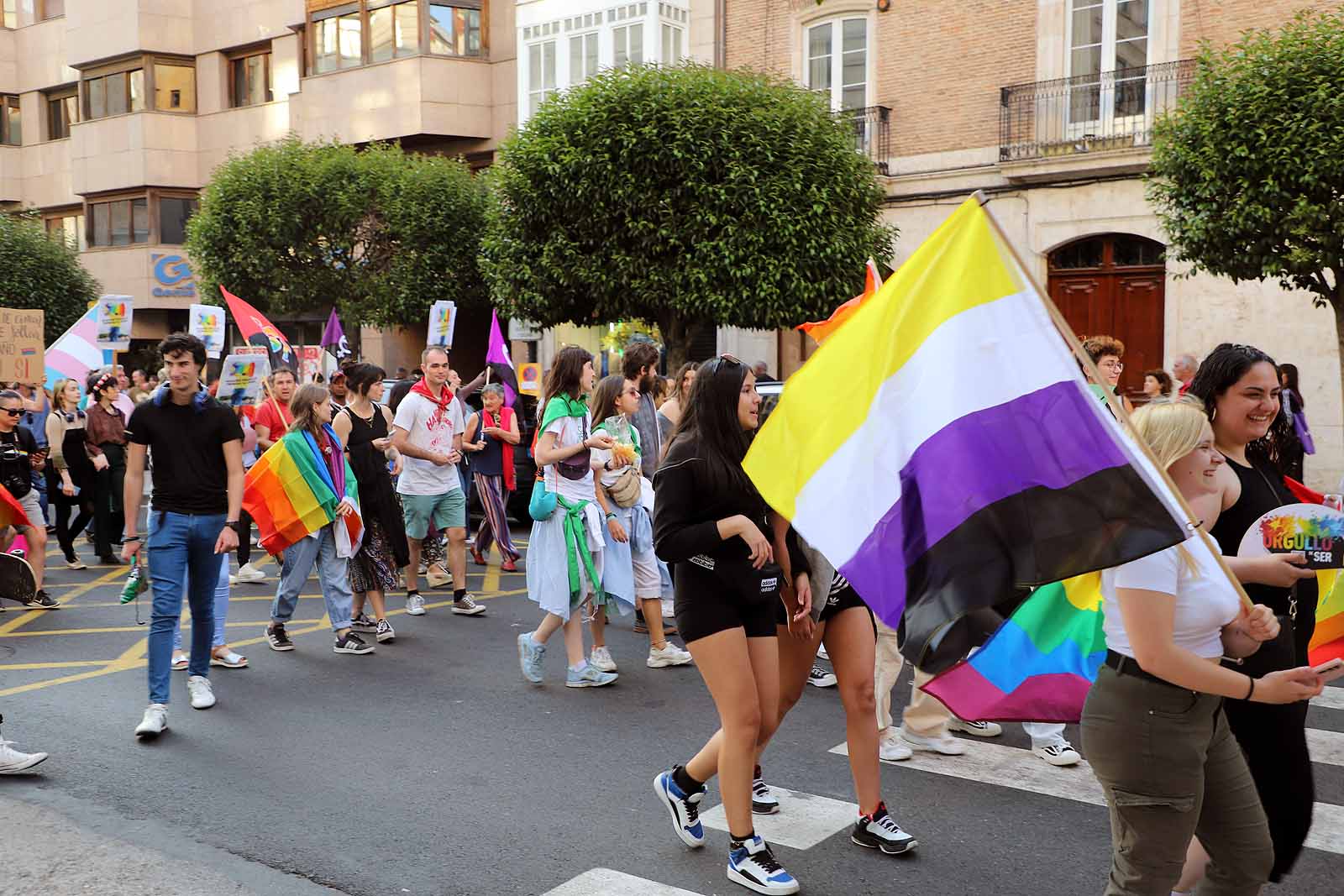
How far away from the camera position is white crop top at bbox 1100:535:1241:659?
2926 mm

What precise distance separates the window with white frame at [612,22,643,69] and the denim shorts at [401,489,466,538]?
16.0m

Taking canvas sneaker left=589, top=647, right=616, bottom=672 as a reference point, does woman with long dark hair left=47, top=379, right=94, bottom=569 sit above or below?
above

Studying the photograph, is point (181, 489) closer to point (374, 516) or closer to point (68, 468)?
point (374, 516)

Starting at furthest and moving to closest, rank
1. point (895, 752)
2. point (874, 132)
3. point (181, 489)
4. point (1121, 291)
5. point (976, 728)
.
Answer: point (874, 132) → point (1121, 291) → point (181, 489) → point (976, 728) → point (895, 752)

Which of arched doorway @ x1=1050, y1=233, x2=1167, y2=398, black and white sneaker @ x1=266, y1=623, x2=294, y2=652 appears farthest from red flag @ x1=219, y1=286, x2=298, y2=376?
arched doorway @ x1=1050, y1=233, x2=1167, y2=398

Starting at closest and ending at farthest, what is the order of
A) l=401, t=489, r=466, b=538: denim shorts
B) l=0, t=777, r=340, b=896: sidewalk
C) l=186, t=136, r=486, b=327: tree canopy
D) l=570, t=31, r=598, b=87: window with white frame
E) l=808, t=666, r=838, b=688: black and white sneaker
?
l=0, t=777, r=340, b=896: sidewalk < l=808, t=666, r=838, b=688: black and white sneaker < l=401, t=489, r=466, b=538: denim shorts < l=570, t=31, r=598, b=87: window with white frame < l=186, t=136, r=486, b=327: tree canopy

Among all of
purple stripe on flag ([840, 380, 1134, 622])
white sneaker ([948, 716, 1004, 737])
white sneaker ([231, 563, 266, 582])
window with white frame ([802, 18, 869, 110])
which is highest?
window with white frame ([802, 18, 869, 110])

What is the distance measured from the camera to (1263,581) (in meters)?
3.43

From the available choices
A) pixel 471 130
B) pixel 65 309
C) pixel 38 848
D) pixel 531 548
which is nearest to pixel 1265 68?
pixel 531 548

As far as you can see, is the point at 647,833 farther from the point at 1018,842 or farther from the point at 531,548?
the point at 531,548

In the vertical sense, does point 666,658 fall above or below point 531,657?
below

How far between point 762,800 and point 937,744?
1.16 m

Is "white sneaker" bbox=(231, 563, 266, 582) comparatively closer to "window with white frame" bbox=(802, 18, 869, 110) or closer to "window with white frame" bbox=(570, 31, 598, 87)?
"window with white frame" bbox=(802, 18, 869, 110)

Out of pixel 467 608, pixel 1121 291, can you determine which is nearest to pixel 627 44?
pixel 1121 291
